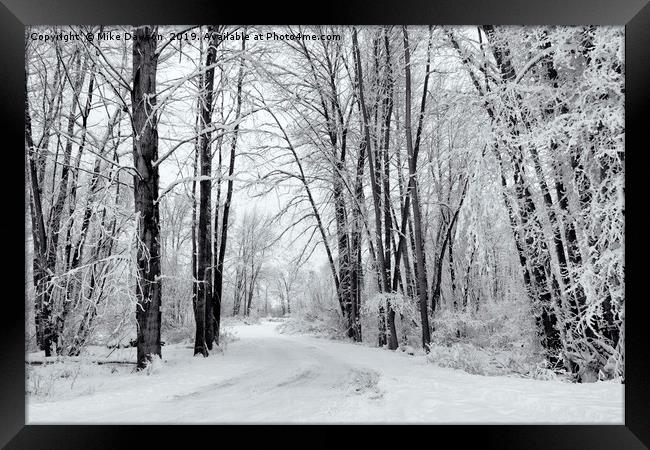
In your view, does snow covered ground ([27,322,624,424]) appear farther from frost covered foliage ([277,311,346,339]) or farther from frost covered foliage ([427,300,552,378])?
frost covered foliage ([277,311,346,339])

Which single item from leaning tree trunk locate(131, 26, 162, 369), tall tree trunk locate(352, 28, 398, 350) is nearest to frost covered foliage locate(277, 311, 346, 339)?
tall tree trunk locate(352, 28, 398, 350)

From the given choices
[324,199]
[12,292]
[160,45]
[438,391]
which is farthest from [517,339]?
[160,45]

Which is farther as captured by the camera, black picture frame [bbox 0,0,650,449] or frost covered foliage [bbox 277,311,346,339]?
frost covered foliage [bbox 277,311,346,339]

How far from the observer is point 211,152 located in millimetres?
7816

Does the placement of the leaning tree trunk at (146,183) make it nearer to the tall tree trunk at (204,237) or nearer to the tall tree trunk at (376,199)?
the tall tree trunk at (204,237)

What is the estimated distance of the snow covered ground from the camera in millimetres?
2816

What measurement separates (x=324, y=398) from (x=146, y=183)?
342 cm

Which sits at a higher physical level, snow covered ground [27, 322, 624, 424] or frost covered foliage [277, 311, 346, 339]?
snow covered ground [27, 322, 624, 424]

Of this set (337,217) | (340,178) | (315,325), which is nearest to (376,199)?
(340,178)

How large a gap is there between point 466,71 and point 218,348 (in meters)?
6.54

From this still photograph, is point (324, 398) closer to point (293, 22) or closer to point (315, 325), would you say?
point (293, 22)

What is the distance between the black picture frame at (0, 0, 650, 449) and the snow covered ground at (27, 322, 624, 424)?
0.39ft

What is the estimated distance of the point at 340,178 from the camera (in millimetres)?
8922

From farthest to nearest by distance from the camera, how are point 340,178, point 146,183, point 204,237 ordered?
point 340,178
point 204,237
point 146,183
